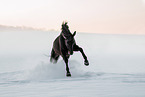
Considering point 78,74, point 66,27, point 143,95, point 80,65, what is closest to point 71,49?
point 66,27

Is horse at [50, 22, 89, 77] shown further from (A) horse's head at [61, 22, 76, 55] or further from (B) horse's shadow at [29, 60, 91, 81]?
(B) horse's shadow at [29, 60, 91, 81]

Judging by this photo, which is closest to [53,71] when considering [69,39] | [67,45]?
[67,45]


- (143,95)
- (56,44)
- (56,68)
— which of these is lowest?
(143,95)

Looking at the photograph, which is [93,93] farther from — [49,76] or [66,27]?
[49,76]

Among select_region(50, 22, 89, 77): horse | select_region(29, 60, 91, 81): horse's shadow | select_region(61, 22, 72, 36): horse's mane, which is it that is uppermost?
select_region(61, 22, 72, 36): horse's mane

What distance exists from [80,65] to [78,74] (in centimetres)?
98

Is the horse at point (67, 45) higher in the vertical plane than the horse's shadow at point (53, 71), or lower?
higher

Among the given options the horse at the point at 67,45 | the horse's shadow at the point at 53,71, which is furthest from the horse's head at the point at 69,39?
the horse's shadow at the point at 53,71

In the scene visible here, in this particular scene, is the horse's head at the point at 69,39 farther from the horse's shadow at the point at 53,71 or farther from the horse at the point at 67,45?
the horse's shadow at the point at 53,71

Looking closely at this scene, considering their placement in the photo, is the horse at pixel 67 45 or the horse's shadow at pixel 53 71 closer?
the horse at pixel 67 45

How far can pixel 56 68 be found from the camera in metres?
9.36

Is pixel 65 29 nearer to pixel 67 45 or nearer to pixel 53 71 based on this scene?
pixel 67 45

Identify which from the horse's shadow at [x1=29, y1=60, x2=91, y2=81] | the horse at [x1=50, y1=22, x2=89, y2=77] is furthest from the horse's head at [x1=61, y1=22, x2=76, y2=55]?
the horse's shadow at [x1=29, y1=60, x2=91, y2=81]

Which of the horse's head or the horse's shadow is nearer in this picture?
the horse's head
